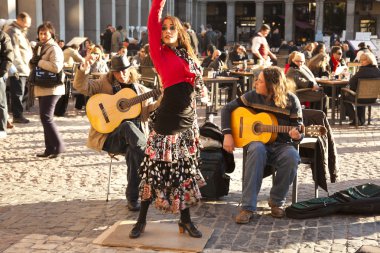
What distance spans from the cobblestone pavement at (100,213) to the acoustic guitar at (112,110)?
84cm

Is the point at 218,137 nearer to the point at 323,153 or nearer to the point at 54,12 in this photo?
Answer: the point at 323,153

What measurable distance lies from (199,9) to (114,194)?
51630 millimetres

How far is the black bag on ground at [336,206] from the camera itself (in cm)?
621

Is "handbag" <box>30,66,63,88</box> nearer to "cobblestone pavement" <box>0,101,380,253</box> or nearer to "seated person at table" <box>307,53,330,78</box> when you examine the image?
"cobblestone pavement" <box>0,101,380,253</box>

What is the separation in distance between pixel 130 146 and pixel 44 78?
9.80 ft

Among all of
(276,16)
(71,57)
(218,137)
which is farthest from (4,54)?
(276,16)

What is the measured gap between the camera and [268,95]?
6.28 metres

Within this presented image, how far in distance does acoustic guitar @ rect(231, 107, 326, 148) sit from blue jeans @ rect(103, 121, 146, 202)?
901 millimetres

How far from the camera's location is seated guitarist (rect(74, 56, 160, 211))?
20.7 ft

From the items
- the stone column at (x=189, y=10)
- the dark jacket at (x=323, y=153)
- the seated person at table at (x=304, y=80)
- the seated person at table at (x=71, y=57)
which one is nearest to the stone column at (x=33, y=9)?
the seated person at table at (x=71, y=57)

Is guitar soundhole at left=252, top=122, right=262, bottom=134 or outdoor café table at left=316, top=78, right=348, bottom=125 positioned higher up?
guitar soundhole at left=252, top=122, right=262, bottom=134

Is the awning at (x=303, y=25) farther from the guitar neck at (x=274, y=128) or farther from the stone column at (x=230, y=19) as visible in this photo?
the guitar neck at (x=274, y=128)

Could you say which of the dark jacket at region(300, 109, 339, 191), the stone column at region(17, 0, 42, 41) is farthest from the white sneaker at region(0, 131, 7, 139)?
the stone column at region(17, 0, 42, 41)

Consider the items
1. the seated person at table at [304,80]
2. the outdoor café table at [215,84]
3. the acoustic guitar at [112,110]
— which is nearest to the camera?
the acoustic guitar at [112,110]
